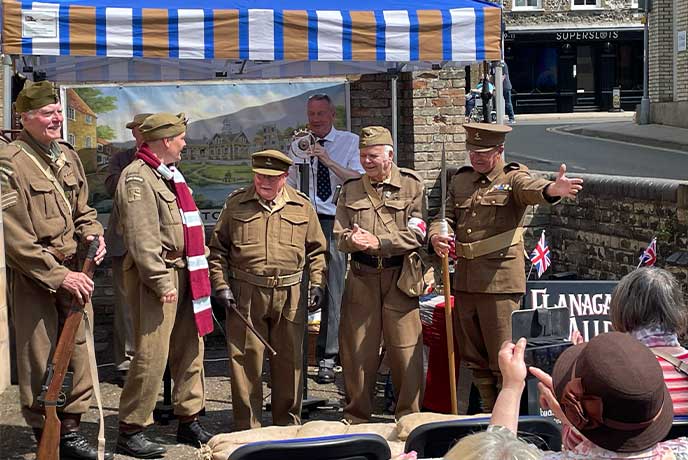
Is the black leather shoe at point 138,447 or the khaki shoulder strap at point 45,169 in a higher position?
the khaki shoulder strap at point 45,169

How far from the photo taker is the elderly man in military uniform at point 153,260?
20.0 feet

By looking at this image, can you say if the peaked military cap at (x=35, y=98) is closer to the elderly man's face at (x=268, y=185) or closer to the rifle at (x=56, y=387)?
the rifle at (x=56, y=387)

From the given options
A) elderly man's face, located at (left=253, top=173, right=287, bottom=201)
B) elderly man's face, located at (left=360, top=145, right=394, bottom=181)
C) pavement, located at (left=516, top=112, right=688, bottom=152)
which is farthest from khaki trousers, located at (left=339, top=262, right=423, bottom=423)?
pavement, located at (left=516, top=112, right=688, bottom=152)

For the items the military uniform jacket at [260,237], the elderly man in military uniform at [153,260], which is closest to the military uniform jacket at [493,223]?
the military uniform jacket at [260,237]

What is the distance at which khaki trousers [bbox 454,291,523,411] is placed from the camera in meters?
6.52

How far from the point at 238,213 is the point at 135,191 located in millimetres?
701

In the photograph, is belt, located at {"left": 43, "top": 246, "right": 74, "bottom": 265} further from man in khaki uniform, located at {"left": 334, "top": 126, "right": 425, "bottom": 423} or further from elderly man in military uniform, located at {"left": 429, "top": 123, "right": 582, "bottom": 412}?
elderly man in military uniform, located at {"left": 429, "top": 123, "right": 582, "bottom": 412}

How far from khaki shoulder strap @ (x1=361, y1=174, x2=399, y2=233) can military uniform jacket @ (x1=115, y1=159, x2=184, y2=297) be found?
47.0 inches

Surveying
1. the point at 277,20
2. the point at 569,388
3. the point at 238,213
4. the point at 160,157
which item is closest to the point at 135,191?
the point at 160,157

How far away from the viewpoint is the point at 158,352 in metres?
6.23

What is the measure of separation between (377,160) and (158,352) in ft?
5.73

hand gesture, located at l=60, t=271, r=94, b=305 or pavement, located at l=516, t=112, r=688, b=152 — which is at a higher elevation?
pavement, located at l=516, t=112, r=688, b=152

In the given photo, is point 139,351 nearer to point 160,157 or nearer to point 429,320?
point 160,157

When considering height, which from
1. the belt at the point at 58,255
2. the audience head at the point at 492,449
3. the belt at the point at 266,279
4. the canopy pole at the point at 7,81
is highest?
the canopy pole at the point at 7,81
